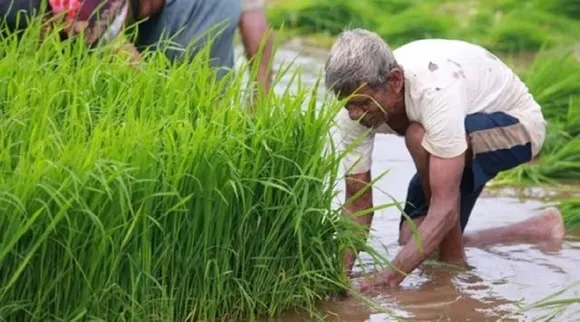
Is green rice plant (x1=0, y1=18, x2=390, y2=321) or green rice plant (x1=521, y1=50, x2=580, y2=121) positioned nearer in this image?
green rice plant (x1=0, y1=18, x2=390, y2=321)

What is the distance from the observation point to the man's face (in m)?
5.09

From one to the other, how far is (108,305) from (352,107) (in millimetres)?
1123

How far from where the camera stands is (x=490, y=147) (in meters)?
5.59

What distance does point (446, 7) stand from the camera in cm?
1095

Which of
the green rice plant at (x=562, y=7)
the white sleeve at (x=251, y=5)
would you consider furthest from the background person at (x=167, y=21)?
the green rice plant at (x=562, y=7)

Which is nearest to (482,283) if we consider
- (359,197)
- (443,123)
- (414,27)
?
(359,197)

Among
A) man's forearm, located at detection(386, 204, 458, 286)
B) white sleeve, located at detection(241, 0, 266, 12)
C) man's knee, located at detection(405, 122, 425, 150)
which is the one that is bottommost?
man's forearm, located at detection(386, 204, 458, 286)

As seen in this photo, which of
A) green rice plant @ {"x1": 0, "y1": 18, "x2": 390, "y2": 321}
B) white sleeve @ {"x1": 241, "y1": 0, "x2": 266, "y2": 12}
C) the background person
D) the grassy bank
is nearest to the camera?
green rice plant @ {"x1": 0, "y1": 18, "x2": 390, "y2": 321}

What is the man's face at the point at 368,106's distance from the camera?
5094 mm

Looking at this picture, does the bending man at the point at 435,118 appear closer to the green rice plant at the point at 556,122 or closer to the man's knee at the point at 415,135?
the man's knee at the point at 415,135

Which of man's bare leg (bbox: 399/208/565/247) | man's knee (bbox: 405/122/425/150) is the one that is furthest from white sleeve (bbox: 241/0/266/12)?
man's knee (bbox: 405/122/425/150)

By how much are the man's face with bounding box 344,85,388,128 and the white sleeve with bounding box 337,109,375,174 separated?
0.08m

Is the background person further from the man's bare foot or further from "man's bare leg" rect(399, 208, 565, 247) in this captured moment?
the man's bare foot

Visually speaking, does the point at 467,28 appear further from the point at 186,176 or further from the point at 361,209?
the point at 186,176
